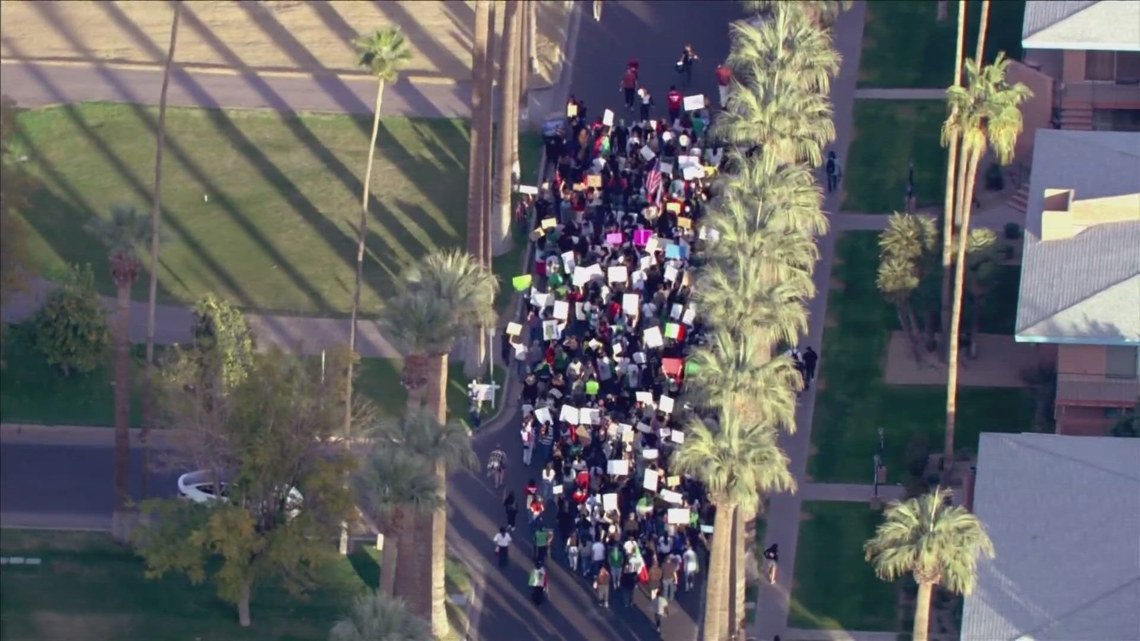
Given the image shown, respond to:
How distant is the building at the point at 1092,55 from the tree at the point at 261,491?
23981mm

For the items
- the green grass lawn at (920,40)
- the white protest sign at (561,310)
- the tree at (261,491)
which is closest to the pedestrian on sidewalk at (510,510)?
the tree at (261,491)

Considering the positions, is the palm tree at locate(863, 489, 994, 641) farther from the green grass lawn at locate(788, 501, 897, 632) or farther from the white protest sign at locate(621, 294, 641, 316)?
the white protest sign at locate(621, 294, 641, 316)

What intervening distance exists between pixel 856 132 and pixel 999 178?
4.97 meters

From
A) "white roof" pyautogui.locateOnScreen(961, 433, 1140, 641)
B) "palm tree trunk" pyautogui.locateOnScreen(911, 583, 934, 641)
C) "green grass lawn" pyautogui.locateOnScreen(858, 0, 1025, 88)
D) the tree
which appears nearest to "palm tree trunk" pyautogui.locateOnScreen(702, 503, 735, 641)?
"palm tree trunk" pyautogui.locateOnScreen(911, 583, 934, 641)

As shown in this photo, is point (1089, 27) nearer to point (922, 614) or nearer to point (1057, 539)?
point (1057, 539)

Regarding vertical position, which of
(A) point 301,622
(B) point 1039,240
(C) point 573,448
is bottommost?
(A) point 301,622

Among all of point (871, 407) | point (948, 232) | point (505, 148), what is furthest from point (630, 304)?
point (505, 148)

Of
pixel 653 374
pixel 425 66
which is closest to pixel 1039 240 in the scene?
pixel 653 374

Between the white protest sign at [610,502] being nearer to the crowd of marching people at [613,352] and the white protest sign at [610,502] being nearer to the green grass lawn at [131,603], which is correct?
the crowd of marching people at [613,352]

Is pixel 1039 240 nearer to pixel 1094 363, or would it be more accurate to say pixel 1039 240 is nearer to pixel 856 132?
pixel 1094 363

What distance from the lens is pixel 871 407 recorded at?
74.1m

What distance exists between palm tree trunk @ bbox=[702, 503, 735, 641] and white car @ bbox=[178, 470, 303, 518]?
407 inches

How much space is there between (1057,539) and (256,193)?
2991 centimetres

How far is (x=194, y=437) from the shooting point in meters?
69.1
